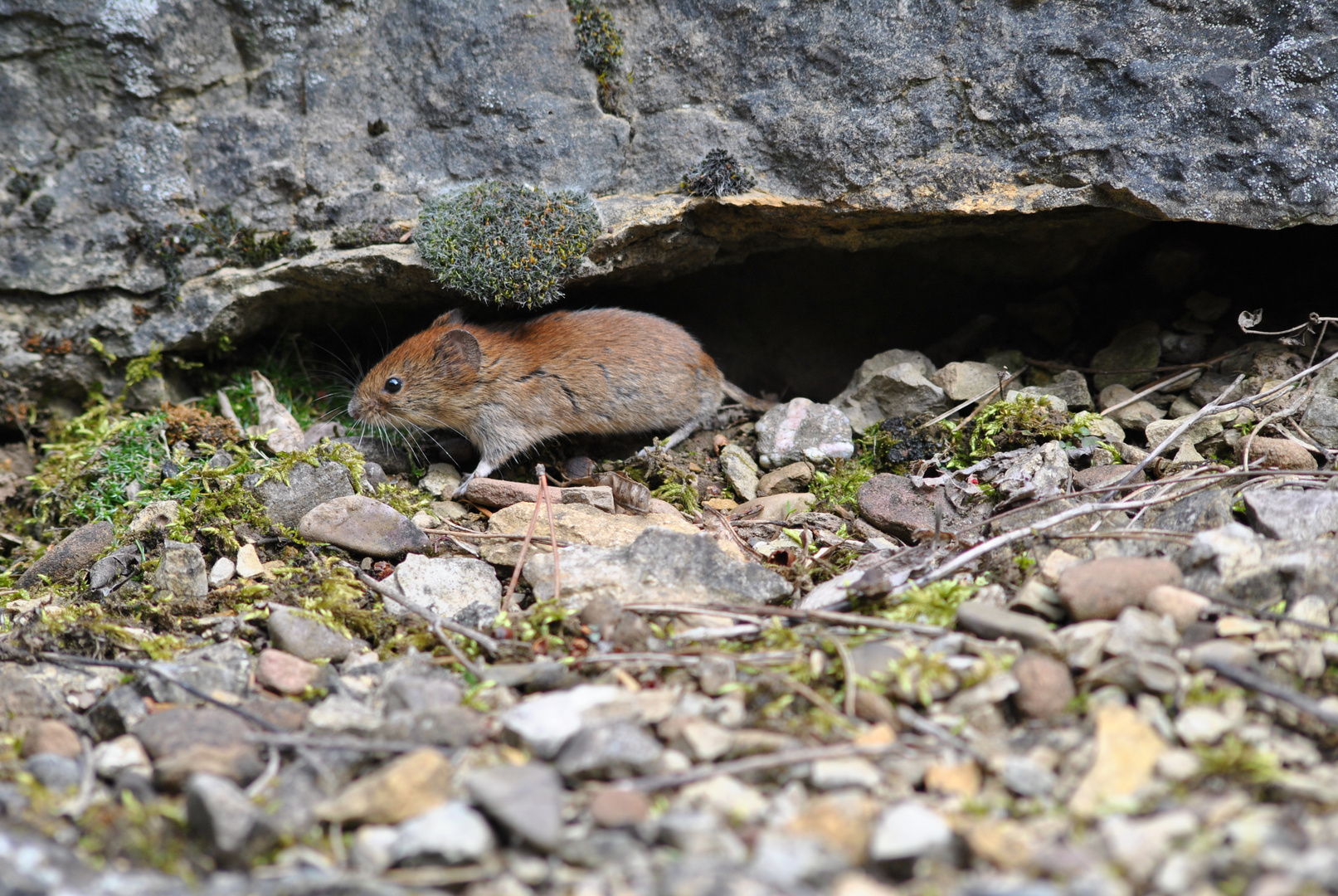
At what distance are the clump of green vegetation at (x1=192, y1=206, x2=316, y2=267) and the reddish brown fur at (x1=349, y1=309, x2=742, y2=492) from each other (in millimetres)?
922

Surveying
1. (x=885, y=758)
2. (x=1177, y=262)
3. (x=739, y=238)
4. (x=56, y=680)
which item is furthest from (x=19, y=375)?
(x=1177, y=262)

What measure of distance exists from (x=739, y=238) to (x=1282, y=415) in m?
3.26

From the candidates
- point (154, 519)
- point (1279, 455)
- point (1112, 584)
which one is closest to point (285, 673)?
point (154, 519)

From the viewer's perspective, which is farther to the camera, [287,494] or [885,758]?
[287,494]

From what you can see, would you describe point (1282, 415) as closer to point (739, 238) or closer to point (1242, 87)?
point (1242, 87)

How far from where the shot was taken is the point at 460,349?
19.6ft

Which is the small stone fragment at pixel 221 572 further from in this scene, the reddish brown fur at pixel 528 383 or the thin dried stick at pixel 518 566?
the reddish brown fur at pixel 528 383

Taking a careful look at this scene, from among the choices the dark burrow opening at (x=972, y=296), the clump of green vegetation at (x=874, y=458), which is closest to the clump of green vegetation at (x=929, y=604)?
the clump of green vegetation at (x=874, y=458)

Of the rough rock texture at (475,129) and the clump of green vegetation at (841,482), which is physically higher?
the rough rock texture at (475,129)

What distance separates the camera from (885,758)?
2.82 m

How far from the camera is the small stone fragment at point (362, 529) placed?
15.6ft

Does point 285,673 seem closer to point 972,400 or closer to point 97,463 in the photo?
point 97,463

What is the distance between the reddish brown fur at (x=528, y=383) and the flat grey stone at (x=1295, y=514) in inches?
134

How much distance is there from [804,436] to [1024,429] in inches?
51.8
